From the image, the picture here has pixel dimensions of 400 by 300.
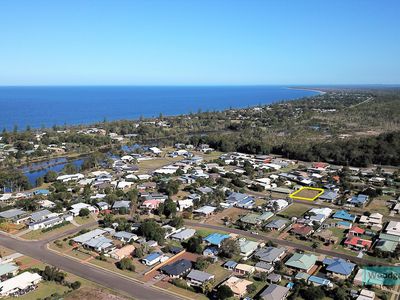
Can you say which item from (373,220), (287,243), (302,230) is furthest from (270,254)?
(373,220)

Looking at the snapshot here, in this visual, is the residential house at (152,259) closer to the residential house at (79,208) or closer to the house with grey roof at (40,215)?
the residential house at (79,208)

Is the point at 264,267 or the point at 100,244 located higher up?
the point at 100,244

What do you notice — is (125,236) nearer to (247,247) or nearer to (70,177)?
(247,247)

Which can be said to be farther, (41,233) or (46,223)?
(46,223)

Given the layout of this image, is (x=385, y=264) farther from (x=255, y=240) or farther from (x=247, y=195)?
(x=247, y=195)

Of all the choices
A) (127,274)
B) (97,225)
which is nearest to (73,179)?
(97,225)
